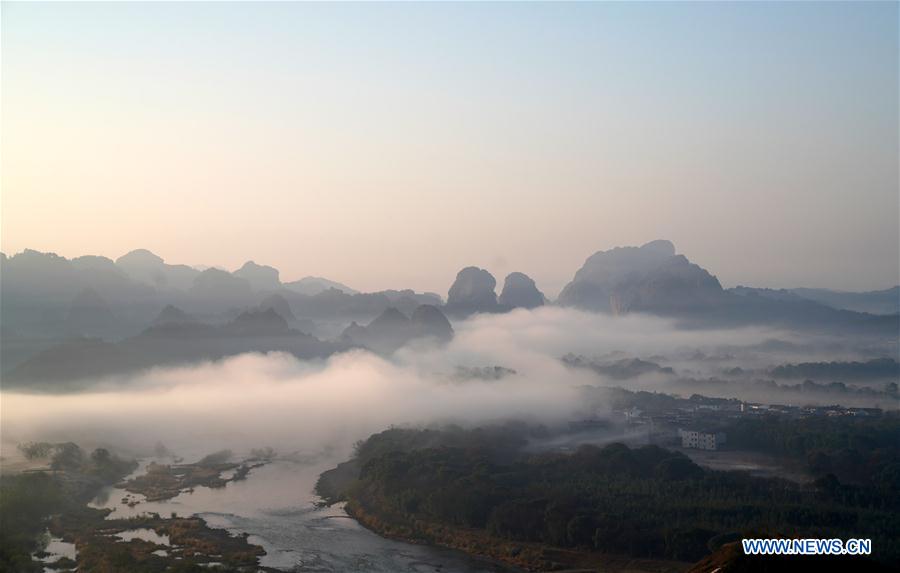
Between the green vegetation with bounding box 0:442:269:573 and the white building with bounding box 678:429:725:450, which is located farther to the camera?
the white building with bounding box 678:429:725:450

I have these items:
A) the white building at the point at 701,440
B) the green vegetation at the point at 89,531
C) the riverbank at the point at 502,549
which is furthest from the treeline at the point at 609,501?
the green vegetation at the point at 89,531

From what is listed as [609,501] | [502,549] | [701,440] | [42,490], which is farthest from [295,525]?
[701,440]

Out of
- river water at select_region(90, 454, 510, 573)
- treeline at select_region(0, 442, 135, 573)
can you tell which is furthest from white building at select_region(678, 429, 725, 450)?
treeline at select_region(0, 442, 135, 573)

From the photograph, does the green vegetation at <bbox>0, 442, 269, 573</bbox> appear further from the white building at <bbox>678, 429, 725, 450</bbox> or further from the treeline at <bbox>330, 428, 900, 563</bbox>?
the white building at <bbox>678, 429, 725, 450</bbox>

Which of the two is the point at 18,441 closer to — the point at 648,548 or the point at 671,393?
the point at 648,548

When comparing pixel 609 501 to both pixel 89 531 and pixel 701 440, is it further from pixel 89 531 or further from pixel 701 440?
pixel 89 531

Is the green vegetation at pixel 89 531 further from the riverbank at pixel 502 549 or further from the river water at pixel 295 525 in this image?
the riverbank at pixel 502 549

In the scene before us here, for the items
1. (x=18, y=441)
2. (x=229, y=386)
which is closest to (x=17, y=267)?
(x=229, y=386)
